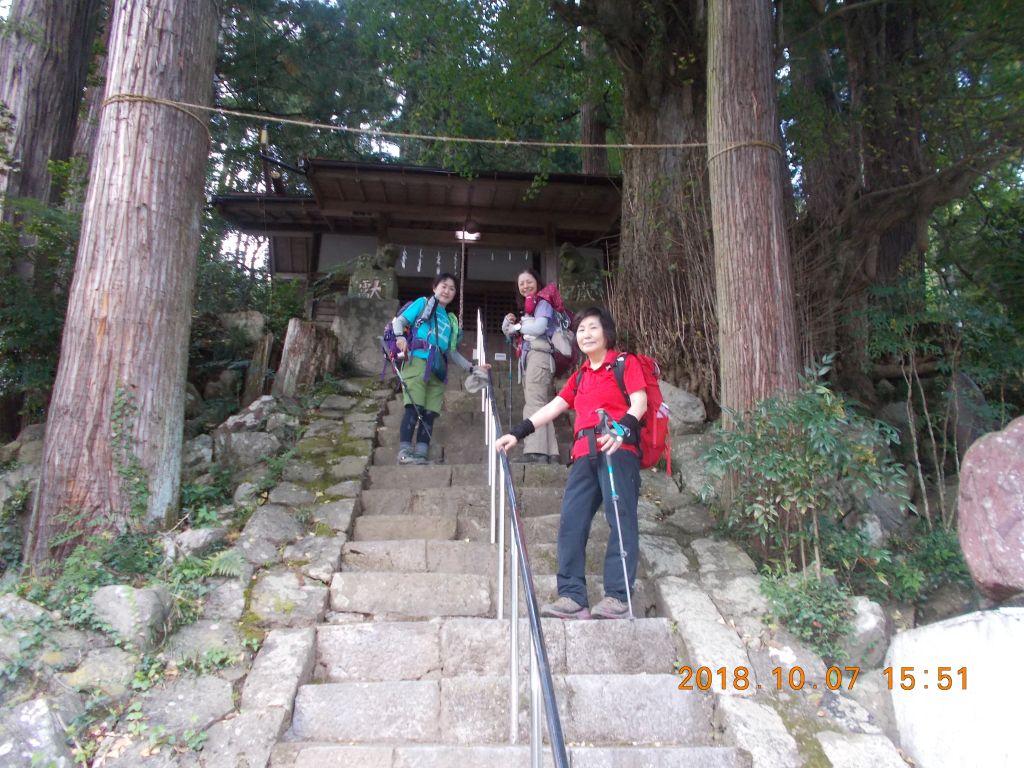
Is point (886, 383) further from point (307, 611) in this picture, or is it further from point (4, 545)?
point (4, 545)

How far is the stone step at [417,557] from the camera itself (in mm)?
4234

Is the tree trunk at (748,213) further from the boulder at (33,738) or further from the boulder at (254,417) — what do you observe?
the boulder at (33,738)

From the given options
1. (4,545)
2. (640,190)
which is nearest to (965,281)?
(640,190)

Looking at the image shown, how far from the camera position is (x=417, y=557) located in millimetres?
4273

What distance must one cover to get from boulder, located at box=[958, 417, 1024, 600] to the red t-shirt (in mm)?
1619

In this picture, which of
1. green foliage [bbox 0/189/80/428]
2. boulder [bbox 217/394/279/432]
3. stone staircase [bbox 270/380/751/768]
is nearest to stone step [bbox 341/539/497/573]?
stone staircase [bbox 270/380/751/768]

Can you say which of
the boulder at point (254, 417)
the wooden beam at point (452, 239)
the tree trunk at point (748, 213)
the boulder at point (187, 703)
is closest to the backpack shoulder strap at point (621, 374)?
the tree trunk at point (748, 213)

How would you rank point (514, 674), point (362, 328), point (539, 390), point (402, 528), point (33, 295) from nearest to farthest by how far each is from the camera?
Result: point (514, 674) → point (402, 528) → point (33, 295) → point (539, 390) → point (362, 328)

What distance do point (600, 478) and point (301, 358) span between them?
411 centimetres

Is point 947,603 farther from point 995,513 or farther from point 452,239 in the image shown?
point 452,239

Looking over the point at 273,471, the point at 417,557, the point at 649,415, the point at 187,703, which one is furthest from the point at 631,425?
the point at 273,471

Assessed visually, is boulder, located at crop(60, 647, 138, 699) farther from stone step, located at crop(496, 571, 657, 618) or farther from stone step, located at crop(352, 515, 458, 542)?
stone step, located at crop(496, 571, 657, 618)

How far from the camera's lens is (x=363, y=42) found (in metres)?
11.0

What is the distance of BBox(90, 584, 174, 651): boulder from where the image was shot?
3.21 m
